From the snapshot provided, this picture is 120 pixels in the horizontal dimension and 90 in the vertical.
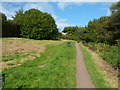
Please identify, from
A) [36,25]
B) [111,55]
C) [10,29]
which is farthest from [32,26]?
[111,55]

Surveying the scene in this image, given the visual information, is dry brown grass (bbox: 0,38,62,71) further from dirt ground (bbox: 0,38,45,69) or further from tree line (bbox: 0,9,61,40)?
tree line (bbox: 0,9,61,40)

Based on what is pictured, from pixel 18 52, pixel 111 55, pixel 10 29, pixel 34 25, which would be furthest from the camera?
pixel 10 29

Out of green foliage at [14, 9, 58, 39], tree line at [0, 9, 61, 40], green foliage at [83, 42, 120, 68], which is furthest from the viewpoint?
green foliage at [14, 9, 58, 39]

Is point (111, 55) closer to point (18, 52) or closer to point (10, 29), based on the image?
point (18, 52)

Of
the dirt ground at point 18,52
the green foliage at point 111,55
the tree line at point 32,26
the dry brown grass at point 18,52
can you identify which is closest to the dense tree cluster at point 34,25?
the tree line at point 32,26

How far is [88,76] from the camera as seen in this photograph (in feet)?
12.9

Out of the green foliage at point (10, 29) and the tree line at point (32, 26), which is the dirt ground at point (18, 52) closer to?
the tree line at point (32, 26)

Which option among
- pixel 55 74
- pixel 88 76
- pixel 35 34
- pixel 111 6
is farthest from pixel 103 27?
pixel 35 34

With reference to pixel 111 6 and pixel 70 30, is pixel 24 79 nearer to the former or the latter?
pixel 111 6

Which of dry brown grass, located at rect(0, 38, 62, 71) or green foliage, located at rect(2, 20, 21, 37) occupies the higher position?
green foliage, located at rect(2, 20, 21, 37)

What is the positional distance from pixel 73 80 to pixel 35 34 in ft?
57.0

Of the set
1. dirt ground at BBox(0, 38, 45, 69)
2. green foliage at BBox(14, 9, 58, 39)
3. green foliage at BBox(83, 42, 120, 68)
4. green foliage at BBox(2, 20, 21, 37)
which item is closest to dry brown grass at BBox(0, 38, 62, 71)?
dirt ground at BBox(0, 38, 45, 69)

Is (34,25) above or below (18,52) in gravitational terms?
above

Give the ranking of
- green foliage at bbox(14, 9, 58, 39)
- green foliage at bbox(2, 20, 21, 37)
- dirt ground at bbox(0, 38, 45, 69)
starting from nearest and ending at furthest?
1. dirt ground at bbox(0, 38, 45, 69)
2. green foliage at bbox(2, 20, 21, 37)
3. green foliage at bbox(14, 9, 58, 39)
